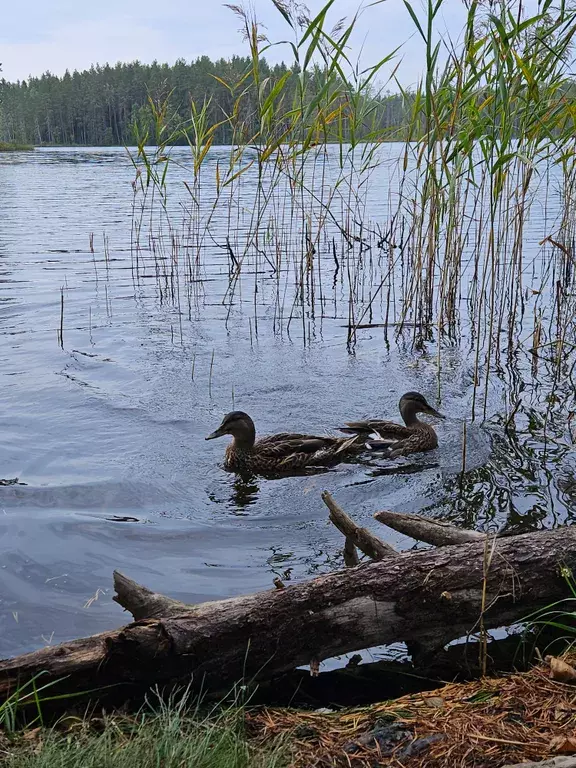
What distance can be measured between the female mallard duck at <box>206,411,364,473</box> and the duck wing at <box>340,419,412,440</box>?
0.19 meters

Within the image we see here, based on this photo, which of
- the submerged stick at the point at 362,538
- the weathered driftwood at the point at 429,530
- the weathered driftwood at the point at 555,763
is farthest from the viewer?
the weathered driftwood at the point at 429,530

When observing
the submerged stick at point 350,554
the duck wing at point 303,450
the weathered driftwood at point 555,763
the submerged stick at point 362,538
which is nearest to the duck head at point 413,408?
the duck wing at point 303,450

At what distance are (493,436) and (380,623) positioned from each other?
3926 mm

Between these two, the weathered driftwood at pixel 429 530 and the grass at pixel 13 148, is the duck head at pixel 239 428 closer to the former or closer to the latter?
the weathered driftwood at pixel 429 530

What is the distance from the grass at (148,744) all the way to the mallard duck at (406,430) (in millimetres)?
4199

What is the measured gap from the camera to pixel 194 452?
7266 mm

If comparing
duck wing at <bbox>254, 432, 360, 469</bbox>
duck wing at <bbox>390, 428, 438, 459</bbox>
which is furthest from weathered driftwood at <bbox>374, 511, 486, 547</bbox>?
duck wing at <bbox>390, 428, 438, 459</bbox>

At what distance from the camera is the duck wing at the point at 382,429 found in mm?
7234

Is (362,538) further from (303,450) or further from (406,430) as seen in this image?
(406,430)

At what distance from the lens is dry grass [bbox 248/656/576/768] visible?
2785 mm

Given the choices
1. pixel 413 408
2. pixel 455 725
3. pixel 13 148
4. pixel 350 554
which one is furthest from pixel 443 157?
pixel 13 148

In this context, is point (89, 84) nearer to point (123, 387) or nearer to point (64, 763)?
point (123, 387)

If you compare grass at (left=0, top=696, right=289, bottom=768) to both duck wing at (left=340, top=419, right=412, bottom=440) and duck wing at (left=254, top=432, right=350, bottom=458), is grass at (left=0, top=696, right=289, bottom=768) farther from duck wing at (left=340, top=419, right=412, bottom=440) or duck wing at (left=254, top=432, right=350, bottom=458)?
duck wing at (left=340, top=419, right=412, bottom=440)

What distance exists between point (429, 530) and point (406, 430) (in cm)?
318
